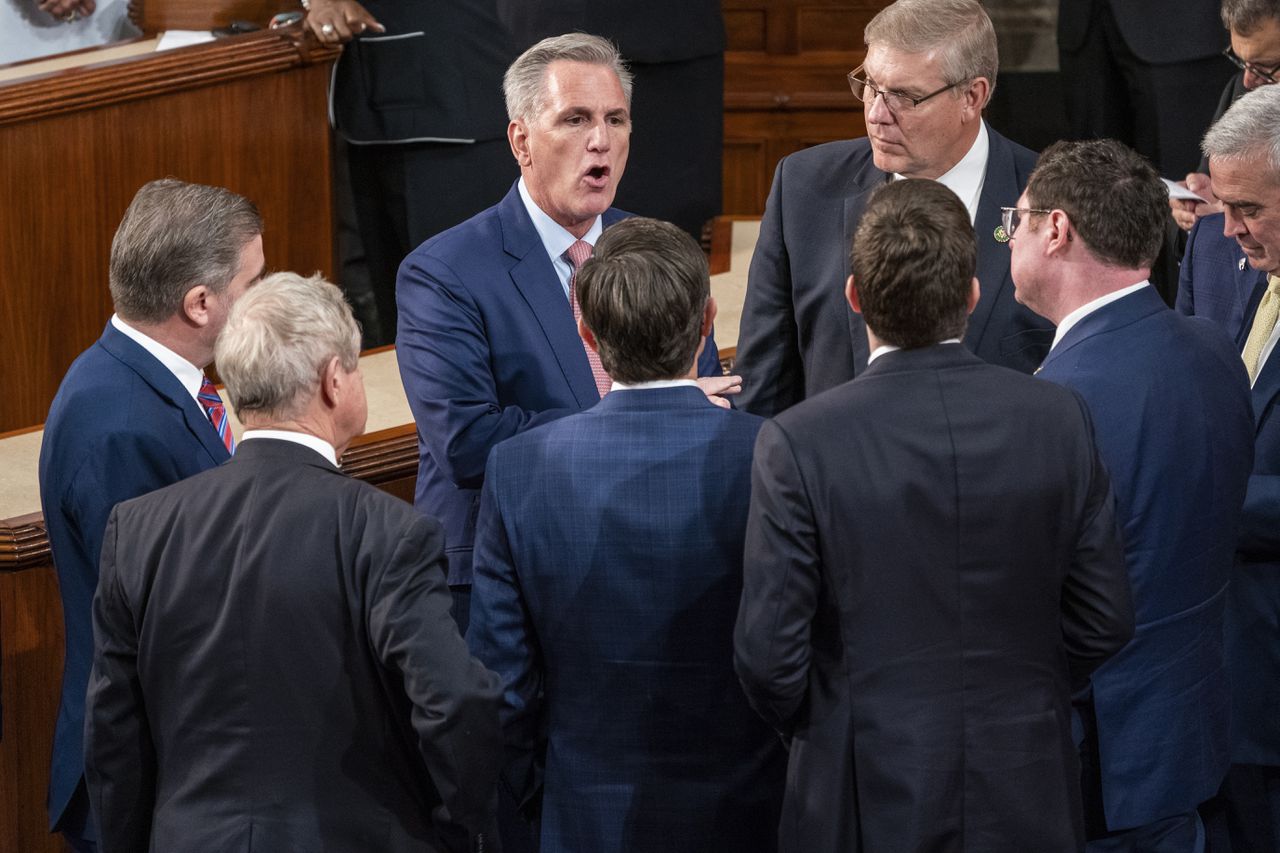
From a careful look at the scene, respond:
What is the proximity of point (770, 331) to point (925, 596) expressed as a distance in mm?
1140

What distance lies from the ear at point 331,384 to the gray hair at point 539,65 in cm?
98

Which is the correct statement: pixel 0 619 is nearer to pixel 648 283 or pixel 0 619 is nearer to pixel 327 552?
pixel 327 552

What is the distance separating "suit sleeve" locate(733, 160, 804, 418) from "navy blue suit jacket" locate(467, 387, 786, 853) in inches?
35.9

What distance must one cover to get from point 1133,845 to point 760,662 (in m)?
0.93

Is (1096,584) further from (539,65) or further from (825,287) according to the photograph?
(539,65)

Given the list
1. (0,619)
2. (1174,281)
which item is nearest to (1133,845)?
(0,619)

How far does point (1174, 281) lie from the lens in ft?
16.2

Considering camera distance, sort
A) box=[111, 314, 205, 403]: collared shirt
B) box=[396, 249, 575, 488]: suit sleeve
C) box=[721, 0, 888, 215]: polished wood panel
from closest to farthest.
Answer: box=[111, 314, 205, 403]: collared shirt < box=[396, 249, 575, 488]: suit sleeve < box=[721, 0, 888, 215]: polished wood panel

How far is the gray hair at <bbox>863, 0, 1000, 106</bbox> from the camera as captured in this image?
9.92 feet

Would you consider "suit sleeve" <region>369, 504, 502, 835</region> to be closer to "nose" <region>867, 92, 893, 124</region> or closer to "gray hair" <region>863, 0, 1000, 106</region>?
"nose" <region>867, 92, 893, 124</region>

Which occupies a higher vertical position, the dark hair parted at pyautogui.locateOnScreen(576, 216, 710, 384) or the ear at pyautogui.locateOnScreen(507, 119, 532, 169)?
the ear at pyautogui.locateOnScreen(507, 119, 532, 169)

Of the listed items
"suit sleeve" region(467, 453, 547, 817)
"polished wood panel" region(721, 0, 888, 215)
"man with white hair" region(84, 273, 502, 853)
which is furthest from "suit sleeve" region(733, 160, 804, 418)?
"polished wood panel" region(721, 0, 888, 215)

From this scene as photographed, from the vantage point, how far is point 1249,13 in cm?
388

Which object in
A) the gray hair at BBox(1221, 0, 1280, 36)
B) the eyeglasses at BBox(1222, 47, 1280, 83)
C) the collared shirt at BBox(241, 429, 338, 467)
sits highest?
the gray hair at BBox(1221, 0, 1280, 36)
